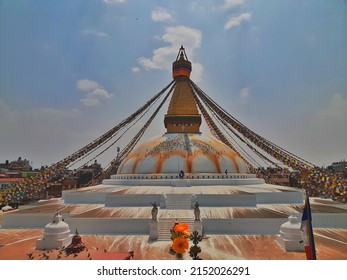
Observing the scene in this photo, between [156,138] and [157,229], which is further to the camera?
[156,138]

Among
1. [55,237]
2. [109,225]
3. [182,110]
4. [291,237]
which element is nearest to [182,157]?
[182,110]

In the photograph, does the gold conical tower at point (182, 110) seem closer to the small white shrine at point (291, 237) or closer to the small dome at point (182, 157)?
the small dome at point (182, 157)

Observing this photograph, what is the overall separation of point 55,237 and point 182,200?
14.5 ft

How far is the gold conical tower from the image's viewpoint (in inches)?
624

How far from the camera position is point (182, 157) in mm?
13336

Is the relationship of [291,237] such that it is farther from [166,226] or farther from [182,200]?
[182,200]

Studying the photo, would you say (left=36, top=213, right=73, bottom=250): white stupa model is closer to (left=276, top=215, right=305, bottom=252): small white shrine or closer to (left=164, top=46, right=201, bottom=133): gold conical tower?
(left=276, top=215, right=305, bottom=252): small white shrine

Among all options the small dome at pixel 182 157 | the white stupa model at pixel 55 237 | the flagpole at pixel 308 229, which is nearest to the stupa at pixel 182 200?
the small dome at pixel 182 157

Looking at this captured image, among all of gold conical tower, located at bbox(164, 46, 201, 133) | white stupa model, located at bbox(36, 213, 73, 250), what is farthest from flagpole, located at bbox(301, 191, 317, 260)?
gold conical tower, located at bbox(164, 46, 201, 133)
